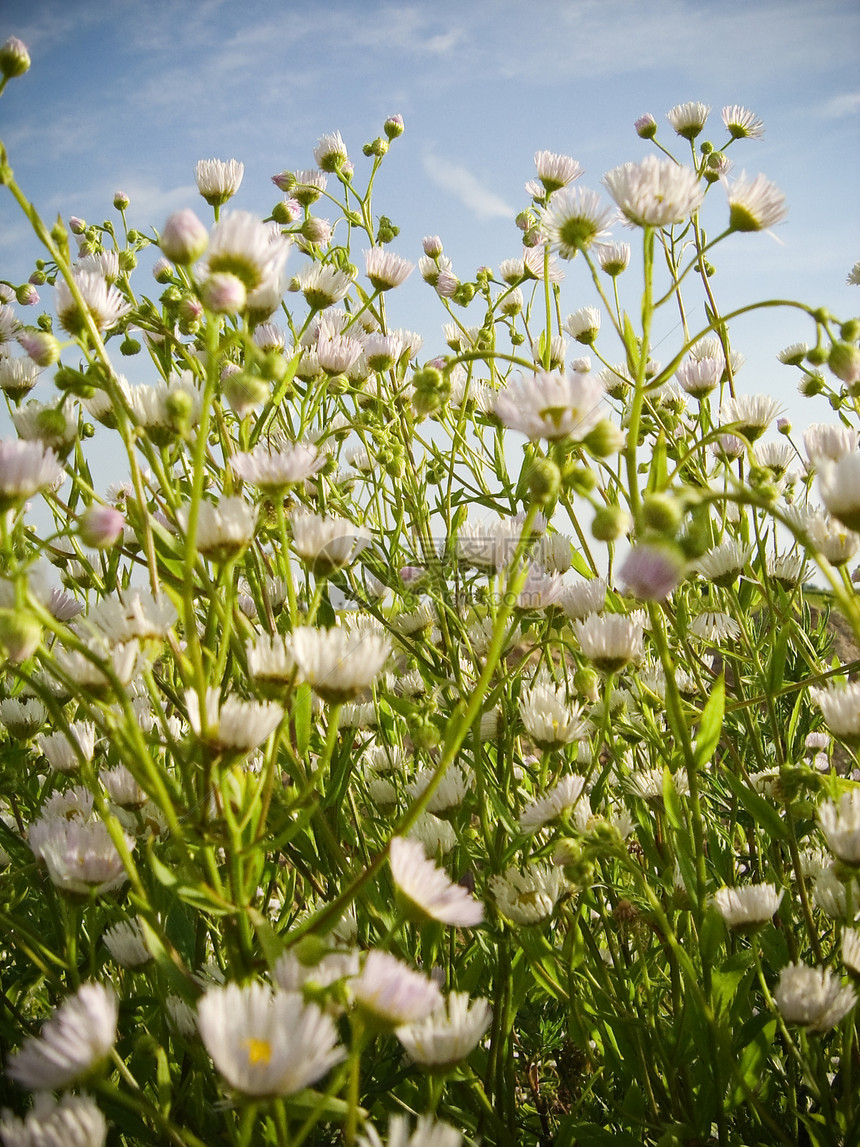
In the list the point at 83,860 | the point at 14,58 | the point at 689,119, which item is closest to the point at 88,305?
the point at 14,58

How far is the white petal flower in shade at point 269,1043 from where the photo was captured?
40cm

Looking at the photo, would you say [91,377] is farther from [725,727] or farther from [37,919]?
[725,727]

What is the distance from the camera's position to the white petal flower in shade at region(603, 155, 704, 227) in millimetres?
687

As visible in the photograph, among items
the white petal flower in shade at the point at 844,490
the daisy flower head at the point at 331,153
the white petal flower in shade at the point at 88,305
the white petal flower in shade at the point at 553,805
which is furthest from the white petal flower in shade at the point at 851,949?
the daisy flower head at the point at 331,153

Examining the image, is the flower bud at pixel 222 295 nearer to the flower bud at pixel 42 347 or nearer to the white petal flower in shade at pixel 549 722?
the flower bud at pixel 42 347

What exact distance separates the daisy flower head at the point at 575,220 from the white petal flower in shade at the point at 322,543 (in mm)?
393

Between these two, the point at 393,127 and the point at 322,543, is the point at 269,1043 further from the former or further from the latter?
the point at 393,127

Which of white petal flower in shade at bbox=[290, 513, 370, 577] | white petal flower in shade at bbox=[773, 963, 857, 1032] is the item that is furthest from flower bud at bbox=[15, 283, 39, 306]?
white petal flower in shade at bbox=[773, 963, 857, 1032]

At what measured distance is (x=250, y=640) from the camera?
0.70 metres

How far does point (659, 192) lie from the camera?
69 cm

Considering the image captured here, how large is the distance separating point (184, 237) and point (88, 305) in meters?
0.17

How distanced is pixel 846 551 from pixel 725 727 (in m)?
0.64

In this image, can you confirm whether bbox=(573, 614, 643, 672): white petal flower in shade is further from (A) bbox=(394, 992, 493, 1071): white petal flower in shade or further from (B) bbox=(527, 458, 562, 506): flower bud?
(A) bbox=(394, 992, 493, 1071): white petal flower in shade

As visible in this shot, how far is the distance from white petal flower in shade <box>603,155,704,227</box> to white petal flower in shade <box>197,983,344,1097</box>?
2.11 feet
